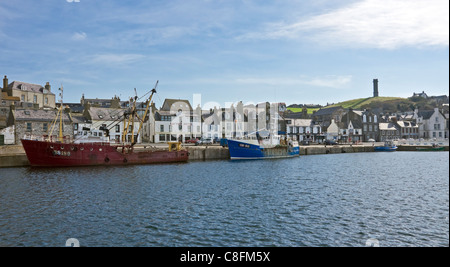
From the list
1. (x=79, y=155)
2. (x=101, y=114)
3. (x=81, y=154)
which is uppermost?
(x=101, y=114)

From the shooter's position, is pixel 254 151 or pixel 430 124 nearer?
pixel 254 151

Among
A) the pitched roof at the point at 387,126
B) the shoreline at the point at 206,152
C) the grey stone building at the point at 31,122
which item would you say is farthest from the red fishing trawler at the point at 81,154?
the pitched roof at the point at 387,126

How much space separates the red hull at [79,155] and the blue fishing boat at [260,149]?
51.7 feet

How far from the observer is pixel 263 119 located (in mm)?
93250

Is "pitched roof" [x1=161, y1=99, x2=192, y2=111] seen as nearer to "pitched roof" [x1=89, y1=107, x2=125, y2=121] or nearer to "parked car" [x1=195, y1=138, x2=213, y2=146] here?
"parked car" [x1=195, y1=138, x2=213, y2=146]

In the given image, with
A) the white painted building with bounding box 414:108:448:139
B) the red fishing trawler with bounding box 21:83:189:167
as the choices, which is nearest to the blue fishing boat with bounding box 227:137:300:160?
the red fishing trawler with bounding box 21:83:189:167

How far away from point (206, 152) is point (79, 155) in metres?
22.7

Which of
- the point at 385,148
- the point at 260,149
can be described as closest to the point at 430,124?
the point at 385,148

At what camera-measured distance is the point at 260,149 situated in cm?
6019

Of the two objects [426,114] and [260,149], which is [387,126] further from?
[260,149]

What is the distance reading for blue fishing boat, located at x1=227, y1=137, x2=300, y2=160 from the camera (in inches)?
2270
